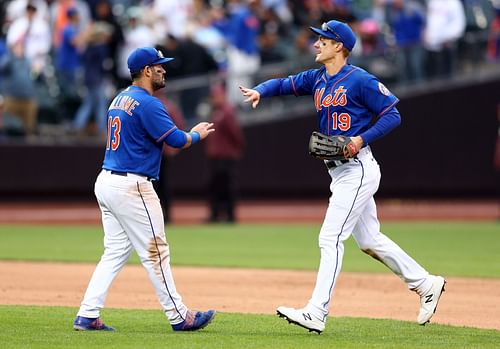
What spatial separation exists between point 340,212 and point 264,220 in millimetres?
13426

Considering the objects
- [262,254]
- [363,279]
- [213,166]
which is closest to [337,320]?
[363,279]

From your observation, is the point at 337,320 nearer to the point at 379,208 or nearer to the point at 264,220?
the point at 264,220

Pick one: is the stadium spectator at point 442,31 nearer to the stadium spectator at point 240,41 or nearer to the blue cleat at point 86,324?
the stadium spectator at point 240,41

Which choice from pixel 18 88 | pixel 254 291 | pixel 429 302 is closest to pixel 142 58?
pixel 429 302

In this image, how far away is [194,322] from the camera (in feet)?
26.2

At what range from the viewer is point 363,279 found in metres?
12.1

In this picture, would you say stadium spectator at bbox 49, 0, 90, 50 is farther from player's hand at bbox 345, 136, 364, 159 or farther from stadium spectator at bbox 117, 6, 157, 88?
player's hand at bbox 345, 136, 364, 159

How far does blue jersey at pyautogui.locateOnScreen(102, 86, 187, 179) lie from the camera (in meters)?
7.79

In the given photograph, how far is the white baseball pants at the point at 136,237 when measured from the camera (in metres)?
7.82

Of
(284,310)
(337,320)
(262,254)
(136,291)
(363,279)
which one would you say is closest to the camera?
(284,310)

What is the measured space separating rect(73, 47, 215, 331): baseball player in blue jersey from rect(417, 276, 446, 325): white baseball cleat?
5.81ft

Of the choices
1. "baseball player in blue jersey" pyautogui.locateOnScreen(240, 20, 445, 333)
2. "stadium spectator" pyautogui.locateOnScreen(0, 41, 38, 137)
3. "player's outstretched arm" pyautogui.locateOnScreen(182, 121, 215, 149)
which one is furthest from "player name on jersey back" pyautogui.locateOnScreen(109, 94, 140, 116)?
"stadium spectator" pyautogui.locateOnScreen(0, 41, 38, 137)

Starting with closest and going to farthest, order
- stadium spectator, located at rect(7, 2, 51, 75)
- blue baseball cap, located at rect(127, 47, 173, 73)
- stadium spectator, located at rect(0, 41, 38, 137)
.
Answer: blue baseball cap, located at rect(127, 47, 173, 73) → stadium spectator, located at rect(0, 41, 38, 137) → stadium spectator, located at rect(7, 2, 51, 75)

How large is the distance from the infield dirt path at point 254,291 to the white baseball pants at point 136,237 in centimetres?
184
